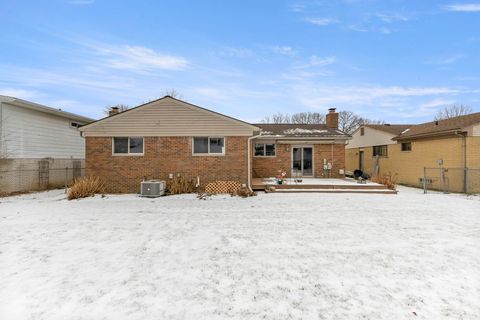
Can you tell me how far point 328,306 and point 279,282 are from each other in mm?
806

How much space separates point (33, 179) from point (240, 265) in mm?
15575

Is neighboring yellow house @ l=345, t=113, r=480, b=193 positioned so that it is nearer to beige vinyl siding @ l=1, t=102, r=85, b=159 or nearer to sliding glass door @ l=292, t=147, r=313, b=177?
sliding glass door @ l=292, t=147, r=313, b=177

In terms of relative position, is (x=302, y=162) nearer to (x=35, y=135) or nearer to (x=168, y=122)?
(x=168, y=122)

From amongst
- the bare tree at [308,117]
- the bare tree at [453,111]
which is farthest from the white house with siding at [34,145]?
the bare tree at [453,111]

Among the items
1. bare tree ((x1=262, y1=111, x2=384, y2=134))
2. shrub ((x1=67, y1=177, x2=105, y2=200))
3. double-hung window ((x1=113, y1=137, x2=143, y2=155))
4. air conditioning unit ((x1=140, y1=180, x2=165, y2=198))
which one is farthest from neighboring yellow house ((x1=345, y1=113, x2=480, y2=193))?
bare tree ((x1=262, y1=111, x2=384, y2=134))

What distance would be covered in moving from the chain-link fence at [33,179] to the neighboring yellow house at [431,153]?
21.8 m

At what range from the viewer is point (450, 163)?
47.3ft

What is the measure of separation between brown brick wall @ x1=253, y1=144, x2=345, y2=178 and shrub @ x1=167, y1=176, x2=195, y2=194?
5.60 meters

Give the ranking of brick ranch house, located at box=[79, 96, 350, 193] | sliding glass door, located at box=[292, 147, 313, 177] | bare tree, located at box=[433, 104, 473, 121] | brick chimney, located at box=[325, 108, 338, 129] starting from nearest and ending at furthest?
1. brick ranch house, located at box=[79, 96, 350, 193]
2. sliding glass door, located at box=[292, 147, 313, 177]
3. brick chimney, located at box=[325, 108, 338, 129]
4. bare tree, located at box=[433, 104, 473, 121]

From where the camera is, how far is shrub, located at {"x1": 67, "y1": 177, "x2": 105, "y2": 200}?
11367mm

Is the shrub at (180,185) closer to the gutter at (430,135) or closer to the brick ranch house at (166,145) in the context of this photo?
the brick ranch house at (166,145)

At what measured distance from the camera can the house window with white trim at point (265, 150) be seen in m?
16.9

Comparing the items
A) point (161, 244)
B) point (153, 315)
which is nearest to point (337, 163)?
point (161, 244)

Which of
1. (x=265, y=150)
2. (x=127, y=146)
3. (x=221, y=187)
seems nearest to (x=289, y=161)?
(x=265, y=150)
